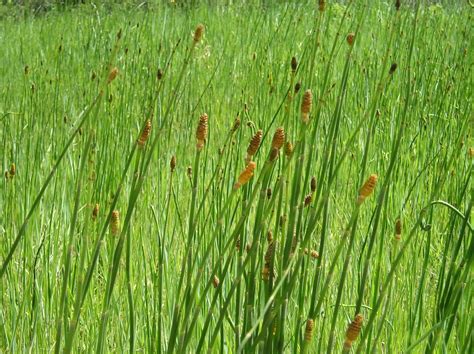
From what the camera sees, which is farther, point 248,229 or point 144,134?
point 248,229

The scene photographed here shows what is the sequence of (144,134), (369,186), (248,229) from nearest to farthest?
(369,186)
(144,134)
(248,229)

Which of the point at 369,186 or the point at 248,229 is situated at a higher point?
the point at 369,186

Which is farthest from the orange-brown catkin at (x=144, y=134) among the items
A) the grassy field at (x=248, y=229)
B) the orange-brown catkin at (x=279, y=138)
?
Result: the orange-brown catkin at (x=279, y=138)

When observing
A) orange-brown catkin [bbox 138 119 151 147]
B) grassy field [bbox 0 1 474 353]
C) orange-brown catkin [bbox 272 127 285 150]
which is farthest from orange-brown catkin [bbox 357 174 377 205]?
orange-brown catkin [bbox 138 119 151 147]

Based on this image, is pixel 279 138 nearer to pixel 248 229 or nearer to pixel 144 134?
pixel 144 134

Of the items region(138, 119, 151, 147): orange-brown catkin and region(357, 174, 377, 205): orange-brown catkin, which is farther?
region(138, 119, 151, 147): orange-brown catkin

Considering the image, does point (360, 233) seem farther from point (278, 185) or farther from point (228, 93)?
point (228, 93)

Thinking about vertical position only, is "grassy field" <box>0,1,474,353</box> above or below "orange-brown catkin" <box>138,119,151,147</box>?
below

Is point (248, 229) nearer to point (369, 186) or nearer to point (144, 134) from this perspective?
point (144, 134)

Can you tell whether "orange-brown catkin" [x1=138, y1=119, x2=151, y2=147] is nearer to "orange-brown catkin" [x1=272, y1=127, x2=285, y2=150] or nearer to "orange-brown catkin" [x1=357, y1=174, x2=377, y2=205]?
"orange-brown catkin" [x1=272, y1=127, x2=285, y2=150]

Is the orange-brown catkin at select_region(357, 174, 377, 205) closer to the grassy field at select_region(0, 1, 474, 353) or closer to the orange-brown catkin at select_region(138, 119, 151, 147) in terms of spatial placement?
the grassy field at select_region(0, 1, 474, 353)

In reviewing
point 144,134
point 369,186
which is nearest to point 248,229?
point 144,134

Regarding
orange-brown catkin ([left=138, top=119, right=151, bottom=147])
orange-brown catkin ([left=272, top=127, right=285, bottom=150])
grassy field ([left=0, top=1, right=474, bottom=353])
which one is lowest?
grassy field ([left=0, top=1, right=474, bottom=353])

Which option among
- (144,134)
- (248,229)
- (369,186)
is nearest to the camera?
(369,186)
